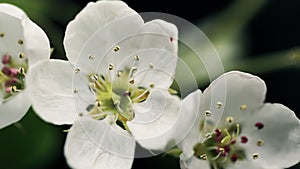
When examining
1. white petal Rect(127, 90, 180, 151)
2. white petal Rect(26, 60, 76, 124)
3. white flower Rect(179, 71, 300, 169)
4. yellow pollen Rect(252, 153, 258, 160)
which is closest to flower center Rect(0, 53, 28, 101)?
white petal Rect(26, 60, 76, 124)

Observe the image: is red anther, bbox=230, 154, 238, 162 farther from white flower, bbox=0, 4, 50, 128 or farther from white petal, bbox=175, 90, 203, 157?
white flower, bbox=0, 4, 50, 128

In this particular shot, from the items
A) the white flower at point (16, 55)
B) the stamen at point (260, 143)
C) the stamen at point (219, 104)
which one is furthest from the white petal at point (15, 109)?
the stamen at point (260, 143)

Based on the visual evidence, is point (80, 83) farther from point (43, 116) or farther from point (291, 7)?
point (291, 7)

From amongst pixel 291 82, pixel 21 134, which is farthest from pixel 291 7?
pixel 21 134

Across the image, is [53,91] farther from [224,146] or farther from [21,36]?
[224,146]

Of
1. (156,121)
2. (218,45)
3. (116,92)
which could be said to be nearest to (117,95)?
(116,92)
